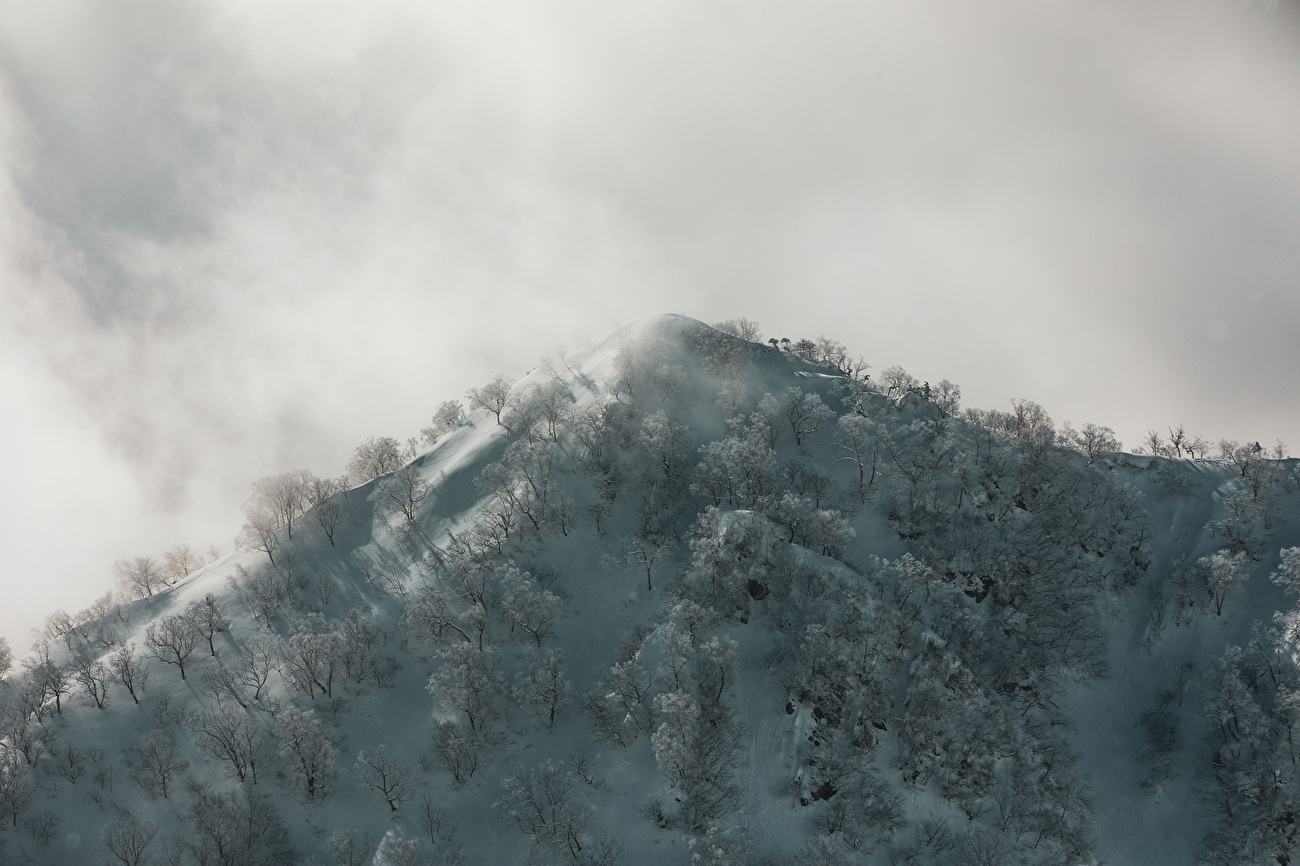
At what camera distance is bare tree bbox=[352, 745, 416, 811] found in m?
76.7

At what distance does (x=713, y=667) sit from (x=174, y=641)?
283 ft

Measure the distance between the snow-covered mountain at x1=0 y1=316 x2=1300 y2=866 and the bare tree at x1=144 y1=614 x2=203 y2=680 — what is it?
542mm

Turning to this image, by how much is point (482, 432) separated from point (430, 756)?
3021 inches

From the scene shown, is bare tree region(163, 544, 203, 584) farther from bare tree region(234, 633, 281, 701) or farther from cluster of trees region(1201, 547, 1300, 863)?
cluster of trees region(1201, 547, 1300, 863)

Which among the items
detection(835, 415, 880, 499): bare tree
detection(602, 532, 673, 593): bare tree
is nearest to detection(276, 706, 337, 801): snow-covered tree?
detection(602, 532, 673, 593): bare tree

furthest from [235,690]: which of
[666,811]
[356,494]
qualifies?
[666,811]

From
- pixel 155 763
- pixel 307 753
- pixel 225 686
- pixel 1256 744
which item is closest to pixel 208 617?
pixel 225 686

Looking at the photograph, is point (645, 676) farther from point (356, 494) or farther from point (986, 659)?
point (356, 494)

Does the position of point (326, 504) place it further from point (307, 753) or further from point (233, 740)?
point (307, 753)

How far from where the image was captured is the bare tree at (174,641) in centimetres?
9394

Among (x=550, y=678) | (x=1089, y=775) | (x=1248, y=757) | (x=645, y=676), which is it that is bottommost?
(x=1248, y=757)

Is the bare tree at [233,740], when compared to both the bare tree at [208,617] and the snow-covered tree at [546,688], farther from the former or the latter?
the snow-covered tree at [546,688]

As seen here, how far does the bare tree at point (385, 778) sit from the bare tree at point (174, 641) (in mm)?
39105

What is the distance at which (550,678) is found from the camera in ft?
280
